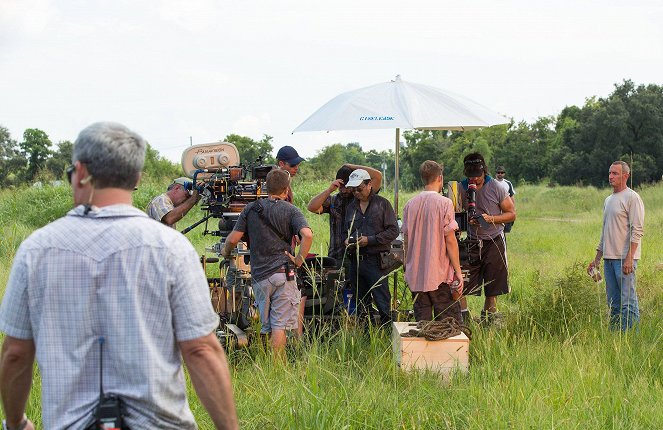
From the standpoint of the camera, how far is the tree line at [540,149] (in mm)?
49188

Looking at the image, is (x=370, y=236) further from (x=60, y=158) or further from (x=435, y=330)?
(x=60, y=158)

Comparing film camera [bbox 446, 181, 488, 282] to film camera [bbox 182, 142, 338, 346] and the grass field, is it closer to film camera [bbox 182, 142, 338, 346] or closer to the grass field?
the grass field

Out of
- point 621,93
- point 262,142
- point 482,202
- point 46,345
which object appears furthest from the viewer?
point 621,93

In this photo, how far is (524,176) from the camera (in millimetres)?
61344

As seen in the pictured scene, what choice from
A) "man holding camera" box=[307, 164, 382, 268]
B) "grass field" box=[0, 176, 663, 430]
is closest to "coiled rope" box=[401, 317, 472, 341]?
"grass field" box=[0, 176, 663, 430]

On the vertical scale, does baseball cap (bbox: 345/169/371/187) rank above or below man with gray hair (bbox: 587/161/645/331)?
above

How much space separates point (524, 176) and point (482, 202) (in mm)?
55395

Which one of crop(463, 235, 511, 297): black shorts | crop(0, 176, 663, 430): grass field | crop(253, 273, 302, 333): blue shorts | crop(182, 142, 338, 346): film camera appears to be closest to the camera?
crop(0, 176, 663, 430): grass field

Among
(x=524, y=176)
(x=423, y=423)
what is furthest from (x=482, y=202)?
(x=524, y=176)

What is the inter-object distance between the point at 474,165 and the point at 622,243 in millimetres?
1504

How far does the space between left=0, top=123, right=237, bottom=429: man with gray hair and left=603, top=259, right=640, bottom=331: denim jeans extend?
5231 mm

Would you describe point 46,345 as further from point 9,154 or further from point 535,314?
point 9,154

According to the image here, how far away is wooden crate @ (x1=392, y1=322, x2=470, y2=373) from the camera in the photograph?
5.54 metres

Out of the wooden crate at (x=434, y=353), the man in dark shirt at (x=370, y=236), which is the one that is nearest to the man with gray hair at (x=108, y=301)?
the wooden crate at (x=434, y=353)
